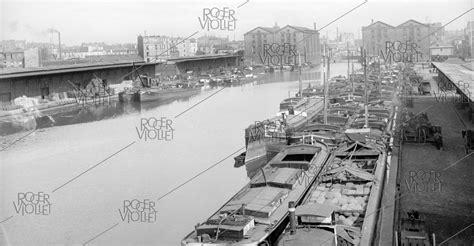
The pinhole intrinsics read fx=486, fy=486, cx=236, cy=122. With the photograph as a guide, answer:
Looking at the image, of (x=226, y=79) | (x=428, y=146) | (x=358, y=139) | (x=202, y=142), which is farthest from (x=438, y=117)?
(x=226, y=79)

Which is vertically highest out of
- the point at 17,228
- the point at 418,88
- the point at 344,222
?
the point at 418,88

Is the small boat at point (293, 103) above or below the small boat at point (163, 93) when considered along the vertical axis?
below

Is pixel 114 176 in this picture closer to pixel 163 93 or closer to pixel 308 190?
pixel 308 190

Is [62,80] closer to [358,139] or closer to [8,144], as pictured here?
[8,144]

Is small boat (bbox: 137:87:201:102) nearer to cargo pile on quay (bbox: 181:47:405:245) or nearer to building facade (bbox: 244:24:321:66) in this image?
building facade (bbox: 244:24:321:66)

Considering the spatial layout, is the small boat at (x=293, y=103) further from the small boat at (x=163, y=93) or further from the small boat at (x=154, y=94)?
A: the small boat at (x=163, y=93)

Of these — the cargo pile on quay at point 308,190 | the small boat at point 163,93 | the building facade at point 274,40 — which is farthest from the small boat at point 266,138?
the small boat at point 163,93
